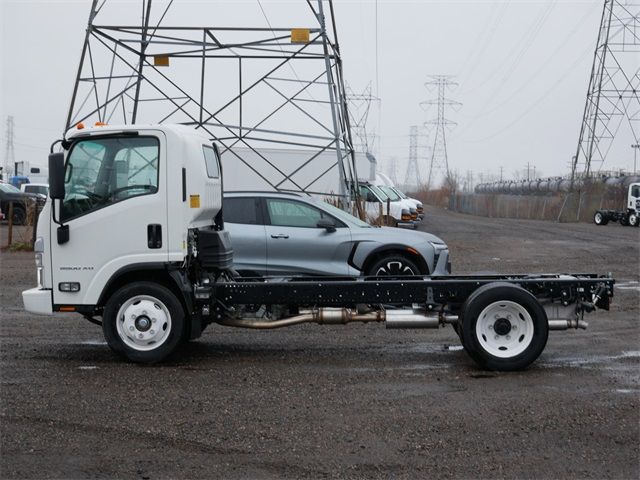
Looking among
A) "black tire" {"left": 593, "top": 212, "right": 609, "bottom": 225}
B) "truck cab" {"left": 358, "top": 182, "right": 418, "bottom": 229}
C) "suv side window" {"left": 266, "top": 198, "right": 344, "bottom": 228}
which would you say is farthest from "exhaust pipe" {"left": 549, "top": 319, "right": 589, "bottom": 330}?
"black tire" {"left": 593, "top": 212, "right": 609, "bottom": 225}

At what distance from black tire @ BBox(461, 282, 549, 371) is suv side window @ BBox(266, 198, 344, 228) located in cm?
436

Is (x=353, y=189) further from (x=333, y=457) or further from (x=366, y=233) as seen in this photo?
(x=333, y=457)

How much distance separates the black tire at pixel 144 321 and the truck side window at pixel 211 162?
1.40 metres

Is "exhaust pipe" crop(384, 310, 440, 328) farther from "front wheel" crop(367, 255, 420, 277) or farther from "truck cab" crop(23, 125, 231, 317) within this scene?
"front wheel" crop(367, 255, 420, 277)

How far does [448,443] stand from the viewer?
20.8 feet

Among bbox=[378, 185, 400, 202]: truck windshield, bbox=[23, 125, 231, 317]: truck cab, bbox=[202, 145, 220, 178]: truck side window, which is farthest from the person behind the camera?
bbox=[378, 185, 400, 202]: truck windshield

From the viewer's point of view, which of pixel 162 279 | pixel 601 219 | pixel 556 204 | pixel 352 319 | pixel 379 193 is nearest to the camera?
pixel 162 279

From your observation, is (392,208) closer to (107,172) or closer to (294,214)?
(294,214)

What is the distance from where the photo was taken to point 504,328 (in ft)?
29.2

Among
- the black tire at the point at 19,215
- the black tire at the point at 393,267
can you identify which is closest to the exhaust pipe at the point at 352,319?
the black tire at the point at 393,267

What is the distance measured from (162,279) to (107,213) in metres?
0.91

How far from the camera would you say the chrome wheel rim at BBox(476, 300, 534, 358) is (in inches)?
348

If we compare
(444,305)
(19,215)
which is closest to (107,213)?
(444,305)

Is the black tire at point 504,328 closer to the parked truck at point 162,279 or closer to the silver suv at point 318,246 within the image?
the parked truck at point 162,279
